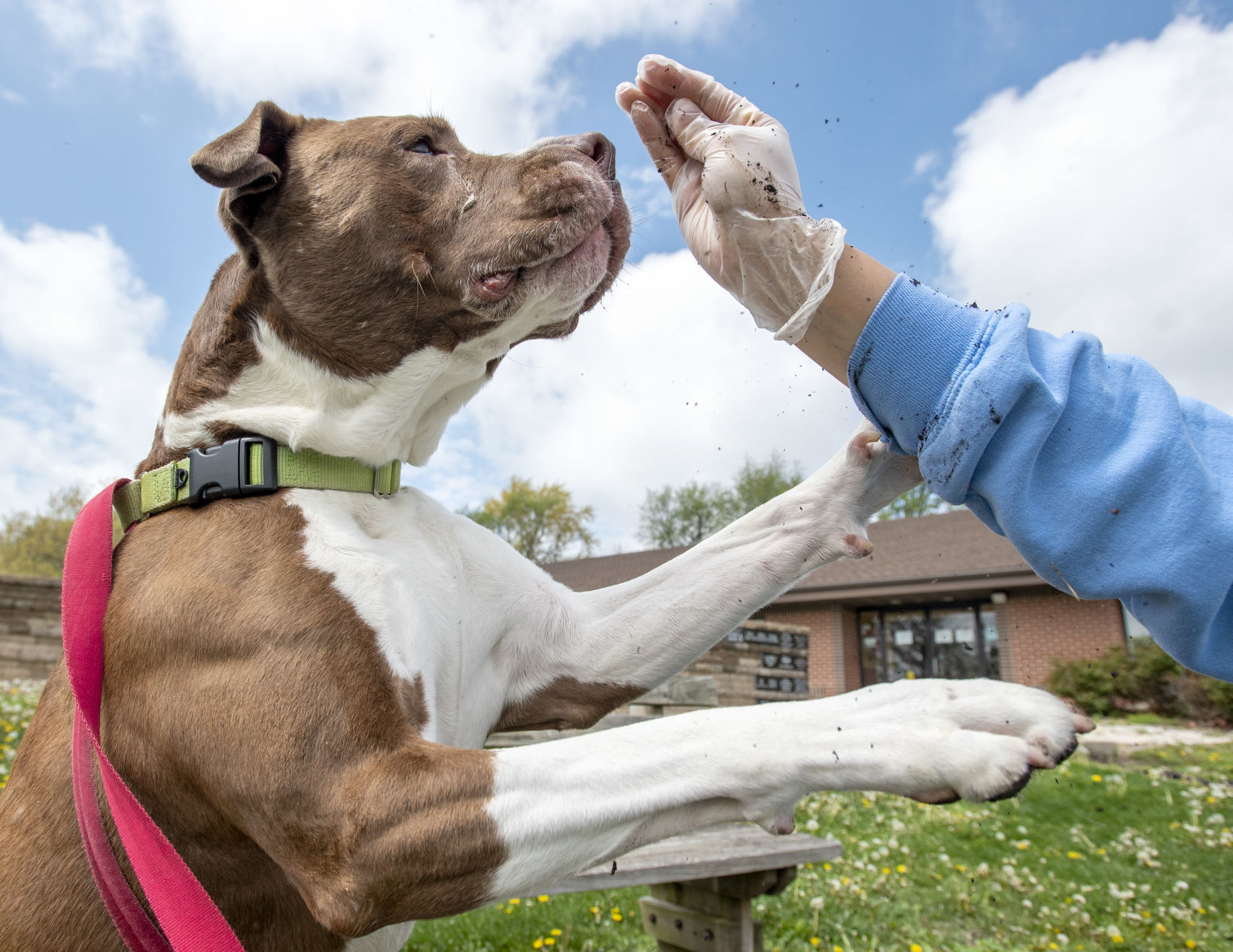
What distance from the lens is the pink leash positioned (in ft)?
5.67

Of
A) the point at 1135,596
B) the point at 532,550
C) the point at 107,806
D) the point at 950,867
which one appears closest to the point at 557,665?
the point at 107,806

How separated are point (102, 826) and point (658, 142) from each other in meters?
2.07

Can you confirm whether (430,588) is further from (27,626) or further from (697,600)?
(27,626)

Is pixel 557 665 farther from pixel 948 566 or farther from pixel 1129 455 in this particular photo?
pixel 948 566

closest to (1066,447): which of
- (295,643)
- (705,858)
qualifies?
(295,643)

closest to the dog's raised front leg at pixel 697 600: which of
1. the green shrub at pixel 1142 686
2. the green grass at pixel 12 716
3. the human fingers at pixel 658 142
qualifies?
the human fingers at pixel 658 142

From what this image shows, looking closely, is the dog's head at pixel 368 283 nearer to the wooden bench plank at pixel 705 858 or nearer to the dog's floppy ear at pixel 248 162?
the dog's floppy ear at pixel 248 162

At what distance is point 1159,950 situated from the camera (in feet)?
15.3

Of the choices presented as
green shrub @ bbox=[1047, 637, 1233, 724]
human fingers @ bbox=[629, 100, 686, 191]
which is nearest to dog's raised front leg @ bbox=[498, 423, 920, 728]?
human fingers @ bbox=[629, 100, 686, 191]

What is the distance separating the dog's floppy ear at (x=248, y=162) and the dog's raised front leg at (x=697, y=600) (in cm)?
141

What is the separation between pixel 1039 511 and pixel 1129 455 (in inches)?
6.3

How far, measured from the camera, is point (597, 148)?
101 inches

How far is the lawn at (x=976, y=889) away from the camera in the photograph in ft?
15.4

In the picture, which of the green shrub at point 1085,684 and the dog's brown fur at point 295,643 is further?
the green shrub at point 1085,684
